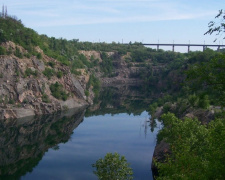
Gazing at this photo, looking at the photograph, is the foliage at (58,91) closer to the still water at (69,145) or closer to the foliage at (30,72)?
the foliage at (30,72)

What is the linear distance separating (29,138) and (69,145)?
Result: 343 inches

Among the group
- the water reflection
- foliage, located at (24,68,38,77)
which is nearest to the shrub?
foliage, located at (24,68,38,77)

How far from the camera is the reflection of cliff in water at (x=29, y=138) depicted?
44.2 meters

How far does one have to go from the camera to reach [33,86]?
77688mm

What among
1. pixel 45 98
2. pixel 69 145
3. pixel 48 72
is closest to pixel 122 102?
pixel 48 72

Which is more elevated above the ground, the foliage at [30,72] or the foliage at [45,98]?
the foliage at [30,72]

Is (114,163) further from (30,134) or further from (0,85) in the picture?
(0,85)

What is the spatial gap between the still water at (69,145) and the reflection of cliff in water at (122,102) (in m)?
10.7

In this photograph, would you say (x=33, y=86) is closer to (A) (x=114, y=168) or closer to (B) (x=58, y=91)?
(B) (x=58, y=91)

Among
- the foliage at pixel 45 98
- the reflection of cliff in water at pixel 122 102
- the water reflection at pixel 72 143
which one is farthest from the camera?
the reflection of cliff in water at pixel 122 102

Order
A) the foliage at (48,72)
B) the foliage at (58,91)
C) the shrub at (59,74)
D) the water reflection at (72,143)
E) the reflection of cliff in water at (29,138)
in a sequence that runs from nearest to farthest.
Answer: the water reflection at (72,143), the reflection of cliff in water at (29,138), the foliage at (58,91), the foliage at (48,72), the shrub at (59,74)

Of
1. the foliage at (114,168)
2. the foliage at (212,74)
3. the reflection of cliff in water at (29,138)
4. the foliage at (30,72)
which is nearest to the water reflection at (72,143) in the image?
the reflection of cliff in water at (29,138)

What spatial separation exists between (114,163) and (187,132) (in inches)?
267

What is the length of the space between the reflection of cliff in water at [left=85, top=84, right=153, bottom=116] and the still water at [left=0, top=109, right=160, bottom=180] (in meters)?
10.7
